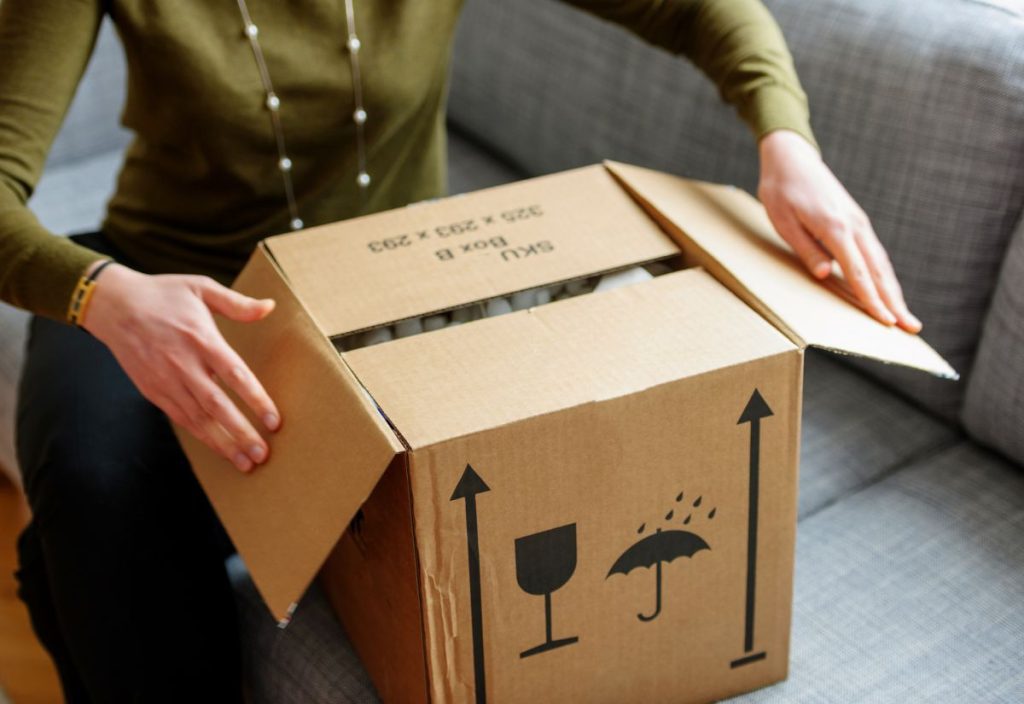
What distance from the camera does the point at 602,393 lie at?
747 mm

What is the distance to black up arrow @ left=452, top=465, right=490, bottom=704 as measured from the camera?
729mm

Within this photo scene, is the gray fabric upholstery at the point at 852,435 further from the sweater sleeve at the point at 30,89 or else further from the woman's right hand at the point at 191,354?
the sweater sleeve at the point at 30,89

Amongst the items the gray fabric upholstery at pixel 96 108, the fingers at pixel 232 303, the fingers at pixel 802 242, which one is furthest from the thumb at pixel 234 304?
the gray fabric upholstery at pixel 96 108

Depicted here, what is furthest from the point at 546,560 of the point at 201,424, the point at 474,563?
the point at 201,424

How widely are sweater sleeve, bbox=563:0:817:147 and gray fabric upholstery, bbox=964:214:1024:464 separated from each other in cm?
27

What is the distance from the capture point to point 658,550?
0.82m

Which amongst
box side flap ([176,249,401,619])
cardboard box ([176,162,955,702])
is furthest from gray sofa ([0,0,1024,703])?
box side flap ([176,249,401,619])

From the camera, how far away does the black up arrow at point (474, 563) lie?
0.73 meters

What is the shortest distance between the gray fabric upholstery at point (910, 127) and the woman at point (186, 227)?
0.53ft

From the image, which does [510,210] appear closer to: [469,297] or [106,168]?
[469,297]

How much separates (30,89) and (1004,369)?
38.7 inches

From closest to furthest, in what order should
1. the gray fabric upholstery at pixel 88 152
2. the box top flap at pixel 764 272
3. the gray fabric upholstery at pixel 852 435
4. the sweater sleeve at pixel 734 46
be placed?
the box top flap at pixel 764 272
the sweater sleeve at pixel 734 46
the gray fabric upholstery at pixel 852 435
the gray fabric upholstery at pixel 88 152

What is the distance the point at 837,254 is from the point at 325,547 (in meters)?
0.50

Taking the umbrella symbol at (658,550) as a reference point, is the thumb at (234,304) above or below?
above
